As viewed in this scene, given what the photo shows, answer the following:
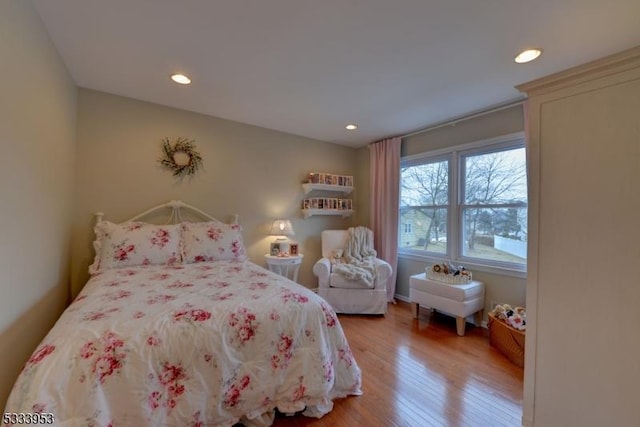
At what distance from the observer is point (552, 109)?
138 centimetres

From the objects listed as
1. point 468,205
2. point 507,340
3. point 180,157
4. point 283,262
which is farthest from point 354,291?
point 180,157

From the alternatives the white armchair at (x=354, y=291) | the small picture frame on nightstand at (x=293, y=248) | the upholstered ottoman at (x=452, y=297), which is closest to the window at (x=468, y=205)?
the upholstered ottoman at (x=452, y=297)

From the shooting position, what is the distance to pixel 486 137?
2.96 m

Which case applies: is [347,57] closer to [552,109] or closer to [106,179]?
[552,109]

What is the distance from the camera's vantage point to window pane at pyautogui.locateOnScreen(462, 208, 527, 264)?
9.05 ft

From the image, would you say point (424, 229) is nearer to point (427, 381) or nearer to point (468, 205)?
point (468, 205)

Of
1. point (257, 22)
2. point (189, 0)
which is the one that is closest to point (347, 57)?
point (257, 22)

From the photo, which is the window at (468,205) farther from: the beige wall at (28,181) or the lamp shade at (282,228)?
the beige wall at (28,181)

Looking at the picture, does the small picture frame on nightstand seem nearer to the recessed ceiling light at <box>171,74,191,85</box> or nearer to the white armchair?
the white armchair

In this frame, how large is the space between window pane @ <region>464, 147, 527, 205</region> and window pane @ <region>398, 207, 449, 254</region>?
0.41m

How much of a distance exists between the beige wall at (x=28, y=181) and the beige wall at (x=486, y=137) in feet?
11.8

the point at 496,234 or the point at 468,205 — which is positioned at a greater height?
the point at 468,205

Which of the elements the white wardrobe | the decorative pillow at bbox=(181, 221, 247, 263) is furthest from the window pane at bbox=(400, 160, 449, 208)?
the decorative pillow at bbox=(181, 221, 247, 263)

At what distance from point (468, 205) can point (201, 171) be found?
308 centimetres
